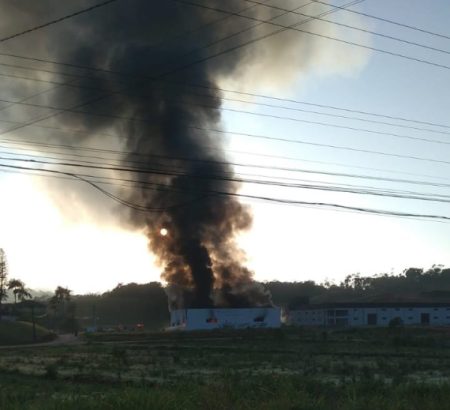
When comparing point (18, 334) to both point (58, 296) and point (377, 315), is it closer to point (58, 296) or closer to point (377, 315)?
point (58, 296)

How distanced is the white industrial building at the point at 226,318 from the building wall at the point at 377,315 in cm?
2222

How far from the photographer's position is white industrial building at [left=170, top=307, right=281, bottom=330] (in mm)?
102312

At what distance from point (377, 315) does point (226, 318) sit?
39.4 m

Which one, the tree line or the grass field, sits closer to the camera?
the grass field

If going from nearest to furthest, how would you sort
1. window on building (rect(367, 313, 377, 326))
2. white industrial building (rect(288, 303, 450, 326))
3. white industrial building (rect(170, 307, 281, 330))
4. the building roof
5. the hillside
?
the hillside, white industrial building (rect(170, 307, 281, 330)), white industrial building (rect(288, 303, 450, 326)), the building roof, window on building (rect(367, 313, 377, 326))

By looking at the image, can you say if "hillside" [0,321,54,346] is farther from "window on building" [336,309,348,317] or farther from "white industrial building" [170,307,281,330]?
"window on building" [336,309,348,317]

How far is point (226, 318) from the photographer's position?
104 metres

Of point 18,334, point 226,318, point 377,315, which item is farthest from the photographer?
point 377,315

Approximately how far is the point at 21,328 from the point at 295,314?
6617cm

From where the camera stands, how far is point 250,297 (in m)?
113

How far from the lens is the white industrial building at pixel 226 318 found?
336 feet

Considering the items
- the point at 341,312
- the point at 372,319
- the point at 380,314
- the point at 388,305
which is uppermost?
the point at 388,305

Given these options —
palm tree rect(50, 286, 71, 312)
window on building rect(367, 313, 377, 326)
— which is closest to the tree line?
palm tree rect(50, 286, 71, 312)

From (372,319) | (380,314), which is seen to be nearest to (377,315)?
(380,314)
